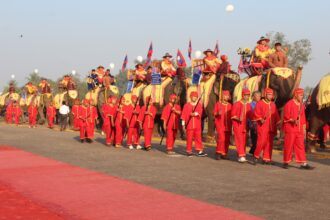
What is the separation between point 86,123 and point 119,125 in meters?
1.59

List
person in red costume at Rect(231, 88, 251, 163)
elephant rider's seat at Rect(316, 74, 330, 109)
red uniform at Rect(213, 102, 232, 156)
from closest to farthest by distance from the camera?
person in red costume at Rect(231, 88, 251, 163)
red uniform at Rect(213, 102, 232, 156)
elephant rider's seat at Rect(316, 74, 330, 109)

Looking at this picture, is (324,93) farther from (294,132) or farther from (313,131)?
(294,132)

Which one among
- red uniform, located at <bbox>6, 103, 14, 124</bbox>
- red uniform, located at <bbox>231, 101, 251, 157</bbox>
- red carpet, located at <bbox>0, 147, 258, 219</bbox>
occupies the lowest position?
red uniform, located at <bbox>6, 103, 14, 124</bbox>

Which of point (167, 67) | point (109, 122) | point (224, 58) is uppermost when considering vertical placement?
point (224, 58)

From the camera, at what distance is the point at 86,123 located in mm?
16266

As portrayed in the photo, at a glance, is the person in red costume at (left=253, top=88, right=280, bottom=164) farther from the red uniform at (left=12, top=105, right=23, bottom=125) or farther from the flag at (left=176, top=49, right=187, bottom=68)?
the red uniform at (left=12, top=105, right=23, bottom=125)

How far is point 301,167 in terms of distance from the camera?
392 inches

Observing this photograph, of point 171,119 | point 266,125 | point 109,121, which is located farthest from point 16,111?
point 266,125

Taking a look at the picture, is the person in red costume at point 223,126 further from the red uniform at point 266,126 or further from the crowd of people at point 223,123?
the red uniform at point 266,126

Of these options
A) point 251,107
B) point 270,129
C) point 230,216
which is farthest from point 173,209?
point 251,107

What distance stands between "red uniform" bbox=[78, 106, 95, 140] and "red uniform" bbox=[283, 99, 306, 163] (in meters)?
7.76

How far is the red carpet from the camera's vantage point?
5.79 meters

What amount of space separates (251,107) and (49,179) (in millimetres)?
5035

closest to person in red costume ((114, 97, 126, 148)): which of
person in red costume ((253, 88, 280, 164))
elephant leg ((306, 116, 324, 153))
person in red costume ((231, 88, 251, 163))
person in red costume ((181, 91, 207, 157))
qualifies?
person in red costume ((181, 91, 207, 157))
